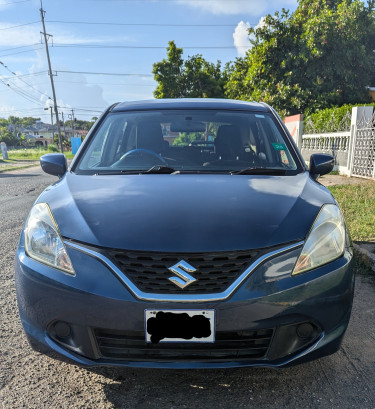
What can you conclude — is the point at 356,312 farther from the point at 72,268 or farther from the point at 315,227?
the point at 72,268

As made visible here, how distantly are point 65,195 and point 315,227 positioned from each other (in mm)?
1330

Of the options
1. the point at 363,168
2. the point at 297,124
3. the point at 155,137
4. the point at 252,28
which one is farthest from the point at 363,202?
the point at 252,28

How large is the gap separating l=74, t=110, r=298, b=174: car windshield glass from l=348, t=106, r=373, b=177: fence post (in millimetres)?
7566

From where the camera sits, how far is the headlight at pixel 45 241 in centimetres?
181

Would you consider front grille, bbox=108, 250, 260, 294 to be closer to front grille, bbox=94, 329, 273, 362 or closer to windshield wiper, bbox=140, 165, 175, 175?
front grille, bbox=94, 329, 273, 362

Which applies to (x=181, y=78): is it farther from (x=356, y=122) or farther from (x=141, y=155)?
(x=141, y=155)

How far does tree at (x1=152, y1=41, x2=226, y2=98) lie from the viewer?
107 feet

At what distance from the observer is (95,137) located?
2988 millimetres

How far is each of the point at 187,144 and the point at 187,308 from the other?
1.73m

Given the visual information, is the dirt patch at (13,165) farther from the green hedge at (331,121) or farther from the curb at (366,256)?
the curb at (366,256)

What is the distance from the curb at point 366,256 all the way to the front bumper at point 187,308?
6.89 ft

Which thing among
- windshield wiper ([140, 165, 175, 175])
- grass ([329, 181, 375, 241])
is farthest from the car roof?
grass ([329, 181, 375, 241])

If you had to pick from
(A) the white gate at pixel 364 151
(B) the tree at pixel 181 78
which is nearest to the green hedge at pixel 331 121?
(A) the white gate at pixel 364 151

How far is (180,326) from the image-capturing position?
5.46 ft
